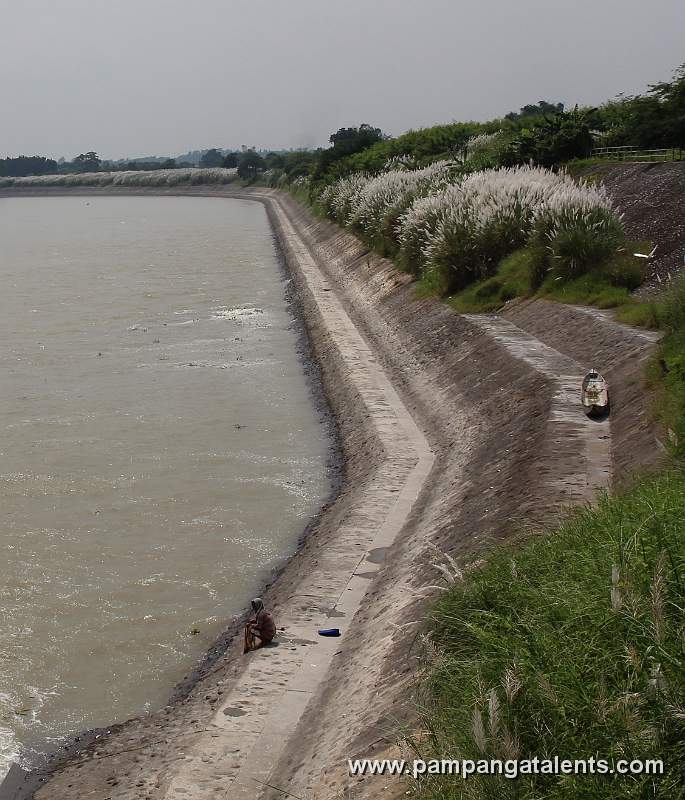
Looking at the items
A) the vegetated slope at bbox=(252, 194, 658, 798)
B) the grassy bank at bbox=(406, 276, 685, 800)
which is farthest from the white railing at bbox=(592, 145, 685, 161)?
the grassy bank at bbox=(406, 276, 685, 800)

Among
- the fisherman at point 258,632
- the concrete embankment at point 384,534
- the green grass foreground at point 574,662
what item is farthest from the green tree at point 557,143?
the green grass foreground at point 574,662

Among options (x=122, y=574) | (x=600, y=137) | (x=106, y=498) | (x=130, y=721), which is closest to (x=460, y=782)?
(x=130, y=721)

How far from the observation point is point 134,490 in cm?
1363

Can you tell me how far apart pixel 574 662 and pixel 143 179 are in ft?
539

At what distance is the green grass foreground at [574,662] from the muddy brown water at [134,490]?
12.2 feet

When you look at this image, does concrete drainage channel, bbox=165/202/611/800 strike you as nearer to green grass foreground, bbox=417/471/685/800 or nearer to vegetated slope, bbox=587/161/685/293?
green grass foreground, bbox=417/471/685/800

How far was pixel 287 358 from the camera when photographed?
23656mm

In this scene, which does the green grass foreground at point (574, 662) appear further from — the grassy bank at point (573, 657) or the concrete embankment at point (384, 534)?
the concrete embankment at point (384, 534)

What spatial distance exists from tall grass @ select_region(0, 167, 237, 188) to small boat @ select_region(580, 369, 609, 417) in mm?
136447

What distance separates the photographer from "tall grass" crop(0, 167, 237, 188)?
15062cm

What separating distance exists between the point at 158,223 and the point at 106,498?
71.6 metres

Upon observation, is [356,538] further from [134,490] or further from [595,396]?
[134,490]

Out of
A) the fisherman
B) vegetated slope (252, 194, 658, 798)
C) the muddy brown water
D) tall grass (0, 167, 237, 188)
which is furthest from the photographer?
tall grass (0, 167, 237, 188)

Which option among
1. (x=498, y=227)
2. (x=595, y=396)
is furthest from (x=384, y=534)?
(x=498, y=227)
